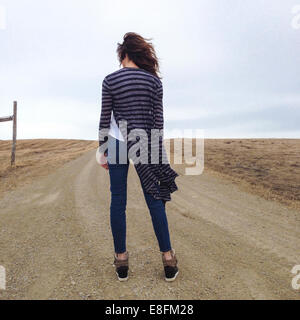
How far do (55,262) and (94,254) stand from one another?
19.1 inches

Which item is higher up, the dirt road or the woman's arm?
the woman's arm

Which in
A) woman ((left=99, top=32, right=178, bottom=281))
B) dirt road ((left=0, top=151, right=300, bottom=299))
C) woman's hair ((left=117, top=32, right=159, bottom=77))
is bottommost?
dirt road ((left=0, top=151, right=300, bottom=299))

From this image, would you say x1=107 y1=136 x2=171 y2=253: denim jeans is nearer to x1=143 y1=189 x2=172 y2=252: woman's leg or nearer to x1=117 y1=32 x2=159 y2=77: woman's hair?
x1=143 y1=189 x2=172 y2=252: woman's leg

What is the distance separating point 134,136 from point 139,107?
28cm

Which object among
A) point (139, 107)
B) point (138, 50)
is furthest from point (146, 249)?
point (138, 50)

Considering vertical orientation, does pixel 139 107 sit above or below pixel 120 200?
above

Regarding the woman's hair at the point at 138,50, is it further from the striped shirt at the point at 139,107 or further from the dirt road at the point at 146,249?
the dirt road at the point at 146,249

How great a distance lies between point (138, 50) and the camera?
2.89m

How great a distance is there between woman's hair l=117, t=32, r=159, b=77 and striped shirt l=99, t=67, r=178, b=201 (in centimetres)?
14

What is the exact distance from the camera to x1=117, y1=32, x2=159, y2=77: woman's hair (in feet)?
9.51

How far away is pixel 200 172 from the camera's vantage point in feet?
40.6

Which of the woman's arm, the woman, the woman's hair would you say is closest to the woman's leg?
the woman

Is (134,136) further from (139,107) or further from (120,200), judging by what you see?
(120,200)

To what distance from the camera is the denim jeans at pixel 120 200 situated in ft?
9.21
